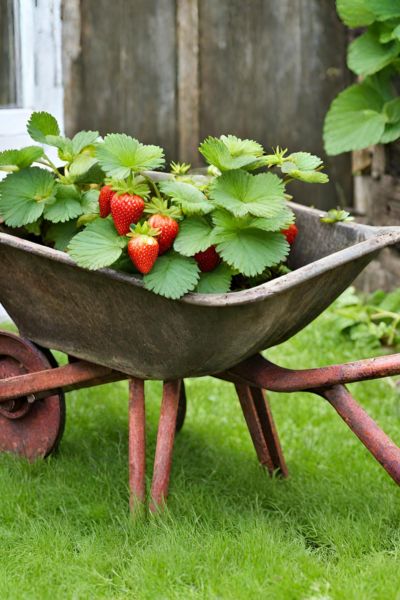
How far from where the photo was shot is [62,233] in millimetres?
2670

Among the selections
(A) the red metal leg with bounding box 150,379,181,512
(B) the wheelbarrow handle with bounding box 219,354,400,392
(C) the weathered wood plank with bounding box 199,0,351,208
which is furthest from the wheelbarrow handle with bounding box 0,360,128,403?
(C) the weathered wood plank with bounding box 199,0,351,208

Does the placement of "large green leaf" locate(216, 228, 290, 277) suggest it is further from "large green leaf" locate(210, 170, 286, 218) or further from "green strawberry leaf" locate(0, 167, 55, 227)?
"green strawberry leaf" locate(0, 167, 55, 227)

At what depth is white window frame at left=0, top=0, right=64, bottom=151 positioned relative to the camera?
402 cm

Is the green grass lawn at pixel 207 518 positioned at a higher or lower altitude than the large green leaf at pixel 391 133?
lower

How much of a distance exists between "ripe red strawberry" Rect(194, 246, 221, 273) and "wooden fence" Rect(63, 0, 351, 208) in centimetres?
250

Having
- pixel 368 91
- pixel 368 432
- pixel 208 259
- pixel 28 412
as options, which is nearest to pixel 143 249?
pixel 208 259

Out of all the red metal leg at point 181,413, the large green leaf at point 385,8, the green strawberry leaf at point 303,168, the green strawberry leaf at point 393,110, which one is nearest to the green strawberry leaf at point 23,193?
the green strawberry leaf at point 303,168

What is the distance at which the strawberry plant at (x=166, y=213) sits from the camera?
2.37m

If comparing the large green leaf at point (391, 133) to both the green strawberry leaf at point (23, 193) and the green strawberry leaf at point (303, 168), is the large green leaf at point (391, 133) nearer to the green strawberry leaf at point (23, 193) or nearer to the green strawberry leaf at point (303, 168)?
the green strawberry leaf at point (303, 168)

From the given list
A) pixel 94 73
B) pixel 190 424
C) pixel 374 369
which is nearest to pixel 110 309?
pixel 374 369

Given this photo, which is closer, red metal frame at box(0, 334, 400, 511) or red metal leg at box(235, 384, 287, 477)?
red metal frame at box(0, 334, 400, 511)

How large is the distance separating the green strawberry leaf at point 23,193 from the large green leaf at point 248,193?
449mm

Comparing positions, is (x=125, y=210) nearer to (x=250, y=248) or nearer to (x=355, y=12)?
(x=250, y=248)

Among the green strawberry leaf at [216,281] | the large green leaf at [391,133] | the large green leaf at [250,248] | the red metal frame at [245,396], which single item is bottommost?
the red metal frame at [245,396]
